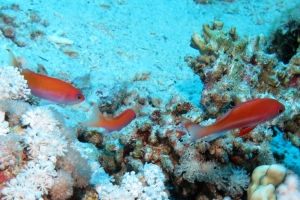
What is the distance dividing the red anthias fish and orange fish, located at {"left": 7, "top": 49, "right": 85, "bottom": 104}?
4.24ft

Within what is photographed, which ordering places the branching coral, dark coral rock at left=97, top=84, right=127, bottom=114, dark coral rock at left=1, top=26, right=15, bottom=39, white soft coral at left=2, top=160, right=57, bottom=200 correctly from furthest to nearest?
dark coral rock at left=1, top=26, right=15, bottom=39
dark coral rock at left=97, top=84, right=127, bottom=114
the branching coral
white soft coral at left=2, top=160, right=57, bottom=200

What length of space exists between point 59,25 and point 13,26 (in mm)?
1094

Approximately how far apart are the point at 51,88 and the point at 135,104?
8.57 feet

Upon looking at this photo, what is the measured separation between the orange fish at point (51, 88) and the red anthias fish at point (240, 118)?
1291 millimetres

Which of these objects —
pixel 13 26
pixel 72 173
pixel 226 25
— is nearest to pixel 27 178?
pixel 72 173

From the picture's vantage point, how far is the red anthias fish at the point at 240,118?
7.43ft

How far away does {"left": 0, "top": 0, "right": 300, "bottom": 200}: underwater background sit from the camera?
2.33m

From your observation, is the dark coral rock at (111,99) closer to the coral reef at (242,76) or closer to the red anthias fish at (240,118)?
the coral reef at (242,76)

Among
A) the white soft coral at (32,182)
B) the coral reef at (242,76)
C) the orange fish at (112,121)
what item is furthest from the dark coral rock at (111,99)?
the white soft coral at (32,182)

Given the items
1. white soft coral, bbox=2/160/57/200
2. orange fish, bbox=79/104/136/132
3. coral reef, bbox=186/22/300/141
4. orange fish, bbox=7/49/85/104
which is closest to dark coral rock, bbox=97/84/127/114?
coral reef, bbox=186/22/300/141

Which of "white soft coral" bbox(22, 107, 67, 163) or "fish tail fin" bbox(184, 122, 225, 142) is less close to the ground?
"fish tail fin" bbox(184, 122, 225, 142)

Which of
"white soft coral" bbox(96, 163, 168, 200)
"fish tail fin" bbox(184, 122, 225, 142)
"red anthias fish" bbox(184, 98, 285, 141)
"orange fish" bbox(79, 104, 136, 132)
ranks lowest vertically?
"white soft coral" bbox(96, 163, 168, 200)

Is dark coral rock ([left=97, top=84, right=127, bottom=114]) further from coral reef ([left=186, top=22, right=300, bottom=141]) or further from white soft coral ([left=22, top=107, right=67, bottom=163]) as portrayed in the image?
white soft coral ([left=22, top=107, right=67, bottom=163])

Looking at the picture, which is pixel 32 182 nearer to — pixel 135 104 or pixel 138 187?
pixel 138 187
